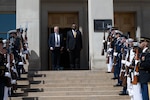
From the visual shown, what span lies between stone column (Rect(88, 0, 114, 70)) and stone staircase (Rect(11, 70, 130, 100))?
1.66 metres

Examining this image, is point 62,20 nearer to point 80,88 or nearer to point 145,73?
point 80,88

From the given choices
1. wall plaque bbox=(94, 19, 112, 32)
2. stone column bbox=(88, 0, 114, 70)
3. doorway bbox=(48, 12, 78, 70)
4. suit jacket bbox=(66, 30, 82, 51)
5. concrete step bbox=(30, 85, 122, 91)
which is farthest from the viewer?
doorway bbox=(48, 12, 78, 70)

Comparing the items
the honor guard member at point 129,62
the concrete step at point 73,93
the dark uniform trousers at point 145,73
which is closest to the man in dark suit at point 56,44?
the concrete step at point 73,93

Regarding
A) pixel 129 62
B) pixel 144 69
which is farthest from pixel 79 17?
pixel 144 69

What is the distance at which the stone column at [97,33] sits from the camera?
15914 millimetres

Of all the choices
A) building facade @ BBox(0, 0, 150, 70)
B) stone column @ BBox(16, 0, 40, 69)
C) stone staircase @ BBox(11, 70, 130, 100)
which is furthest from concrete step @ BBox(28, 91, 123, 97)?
building facade @ BBox(0, 0, 150, 70)

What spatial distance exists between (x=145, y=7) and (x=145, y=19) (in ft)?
2.07

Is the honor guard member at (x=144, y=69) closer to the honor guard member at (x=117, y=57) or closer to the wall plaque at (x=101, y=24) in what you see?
the honor guard member at (x=117, y=57)

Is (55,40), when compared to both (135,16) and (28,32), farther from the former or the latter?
(135,16)

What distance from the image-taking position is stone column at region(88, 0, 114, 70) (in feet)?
52.2

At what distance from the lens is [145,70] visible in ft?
32.9

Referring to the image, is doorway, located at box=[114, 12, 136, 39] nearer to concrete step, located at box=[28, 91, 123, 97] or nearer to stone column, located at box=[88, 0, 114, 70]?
stone column, located at box=[88, 0, 114, 70]

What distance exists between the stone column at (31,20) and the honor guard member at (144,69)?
6.60 m

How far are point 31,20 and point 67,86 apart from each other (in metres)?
4.33
